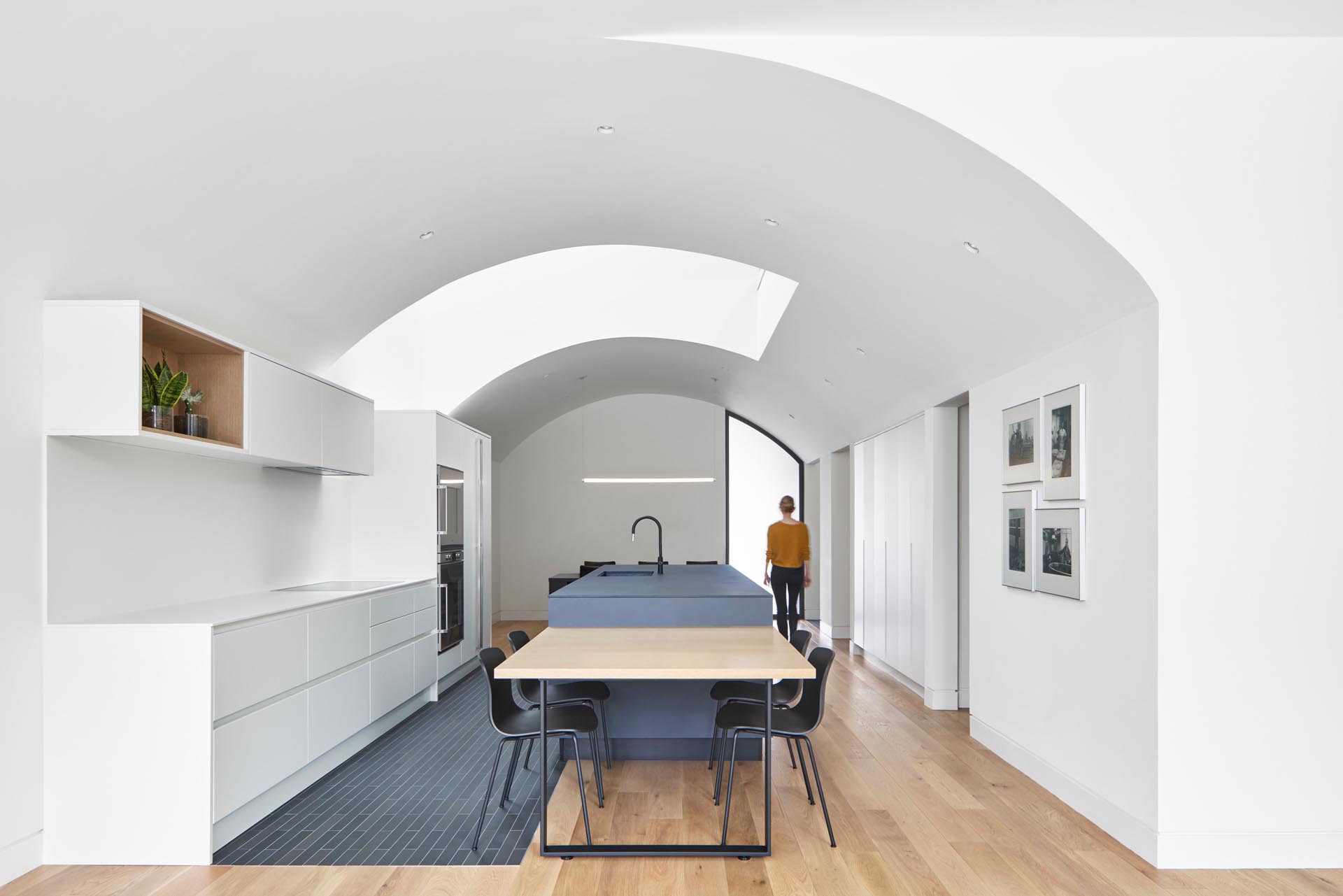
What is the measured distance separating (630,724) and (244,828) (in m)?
2.07

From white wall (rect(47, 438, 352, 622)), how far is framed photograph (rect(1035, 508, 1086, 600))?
453cm

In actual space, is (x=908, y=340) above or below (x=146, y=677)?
above

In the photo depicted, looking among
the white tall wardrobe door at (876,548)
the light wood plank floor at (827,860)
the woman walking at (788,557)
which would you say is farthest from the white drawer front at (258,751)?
the woman walking at (788,557)

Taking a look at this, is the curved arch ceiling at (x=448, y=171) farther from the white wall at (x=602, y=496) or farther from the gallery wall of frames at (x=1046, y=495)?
the white wall at (x=602, y=496)

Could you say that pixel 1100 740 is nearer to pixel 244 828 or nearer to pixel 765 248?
pixel 765 248

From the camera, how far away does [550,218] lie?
18.6 feet

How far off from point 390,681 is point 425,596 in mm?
975

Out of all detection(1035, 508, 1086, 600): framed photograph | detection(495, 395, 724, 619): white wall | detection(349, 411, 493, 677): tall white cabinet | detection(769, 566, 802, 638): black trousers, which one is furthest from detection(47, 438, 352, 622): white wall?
detection(495, 395, 724, 619): white wall

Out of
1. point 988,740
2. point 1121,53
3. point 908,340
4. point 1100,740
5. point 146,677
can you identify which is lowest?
point 988,740

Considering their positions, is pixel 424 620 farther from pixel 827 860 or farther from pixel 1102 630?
pixel 1102 630

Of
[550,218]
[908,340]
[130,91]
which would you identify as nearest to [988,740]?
[908,340]

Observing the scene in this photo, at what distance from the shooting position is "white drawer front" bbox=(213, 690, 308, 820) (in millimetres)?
3832

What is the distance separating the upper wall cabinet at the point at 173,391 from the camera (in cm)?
371

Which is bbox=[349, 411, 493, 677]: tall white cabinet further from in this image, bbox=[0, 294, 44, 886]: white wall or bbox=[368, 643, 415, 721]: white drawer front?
bbox=[0, 294, 44, 886]: white wall
